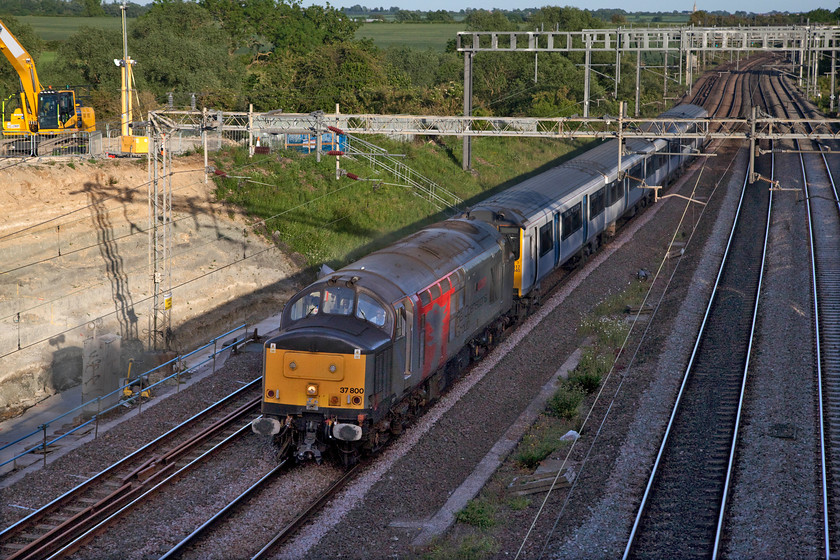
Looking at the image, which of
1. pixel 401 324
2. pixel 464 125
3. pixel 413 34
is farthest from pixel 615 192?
pixel 413 34

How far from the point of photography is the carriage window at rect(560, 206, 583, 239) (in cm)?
3023

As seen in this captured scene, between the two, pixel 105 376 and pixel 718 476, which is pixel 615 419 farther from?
pixel 105 376

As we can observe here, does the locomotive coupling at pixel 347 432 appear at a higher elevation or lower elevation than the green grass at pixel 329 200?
lower

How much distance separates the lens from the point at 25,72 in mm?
39812

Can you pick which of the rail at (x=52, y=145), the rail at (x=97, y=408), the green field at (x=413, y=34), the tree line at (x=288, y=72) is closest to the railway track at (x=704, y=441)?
the rail at (x=97, y=408)

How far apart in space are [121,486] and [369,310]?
569cm

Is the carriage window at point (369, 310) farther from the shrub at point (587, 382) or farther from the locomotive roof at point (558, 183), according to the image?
the locomotive roof at point (558, 183)

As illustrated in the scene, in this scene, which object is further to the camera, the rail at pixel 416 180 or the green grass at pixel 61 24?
the green grass at pixel 61 24

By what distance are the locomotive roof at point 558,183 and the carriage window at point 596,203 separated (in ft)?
1.29

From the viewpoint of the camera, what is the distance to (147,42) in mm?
63031

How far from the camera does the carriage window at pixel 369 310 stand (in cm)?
1630

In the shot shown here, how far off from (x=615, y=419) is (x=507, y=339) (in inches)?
261

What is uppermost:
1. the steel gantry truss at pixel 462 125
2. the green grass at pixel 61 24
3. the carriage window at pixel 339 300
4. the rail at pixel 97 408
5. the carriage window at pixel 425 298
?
the green grass at pixel 61 24

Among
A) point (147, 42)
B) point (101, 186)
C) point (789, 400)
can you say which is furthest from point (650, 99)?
point (789, 400)
